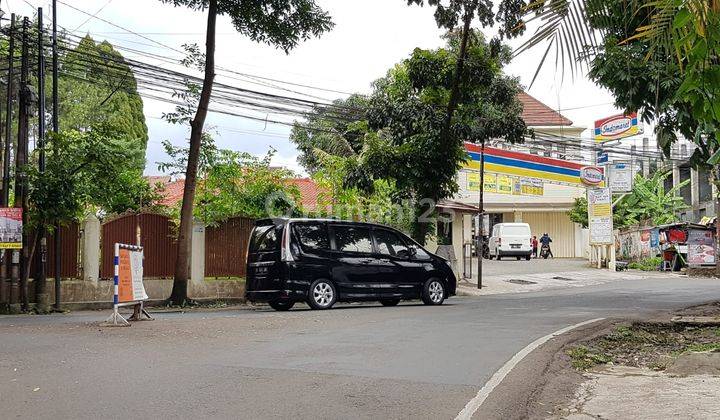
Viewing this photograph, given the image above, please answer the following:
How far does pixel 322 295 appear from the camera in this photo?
14.9 metres

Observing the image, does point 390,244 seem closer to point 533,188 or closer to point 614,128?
point 533,188

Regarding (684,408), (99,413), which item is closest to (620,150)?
(684,408)

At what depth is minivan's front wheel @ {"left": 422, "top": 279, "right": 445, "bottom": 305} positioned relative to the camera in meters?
16.3

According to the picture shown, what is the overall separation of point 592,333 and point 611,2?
872 centimetres

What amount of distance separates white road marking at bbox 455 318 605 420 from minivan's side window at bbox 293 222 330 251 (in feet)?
18.9

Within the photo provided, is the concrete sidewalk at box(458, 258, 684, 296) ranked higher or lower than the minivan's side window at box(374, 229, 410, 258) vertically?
lower

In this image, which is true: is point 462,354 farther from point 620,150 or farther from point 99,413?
point 620,150

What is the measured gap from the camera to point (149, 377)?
699 cm

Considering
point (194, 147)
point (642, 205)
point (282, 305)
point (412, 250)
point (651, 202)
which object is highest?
point (194, 147)

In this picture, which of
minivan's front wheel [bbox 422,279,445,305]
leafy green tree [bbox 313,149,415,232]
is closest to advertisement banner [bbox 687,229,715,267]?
leafy green tree [bbox 313,149,415,232]

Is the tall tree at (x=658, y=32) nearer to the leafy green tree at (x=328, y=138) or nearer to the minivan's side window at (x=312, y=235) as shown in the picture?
the minivan's side window at (x=312, y=235)

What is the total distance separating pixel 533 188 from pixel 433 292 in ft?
98.3

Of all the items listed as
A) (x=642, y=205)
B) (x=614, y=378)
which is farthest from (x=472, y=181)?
(x=614, y=378)

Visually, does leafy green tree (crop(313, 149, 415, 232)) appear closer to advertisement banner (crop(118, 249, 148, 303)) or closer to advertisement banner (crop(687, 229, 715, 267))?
advertisement banner (crop(118, 249, 148, 303))
